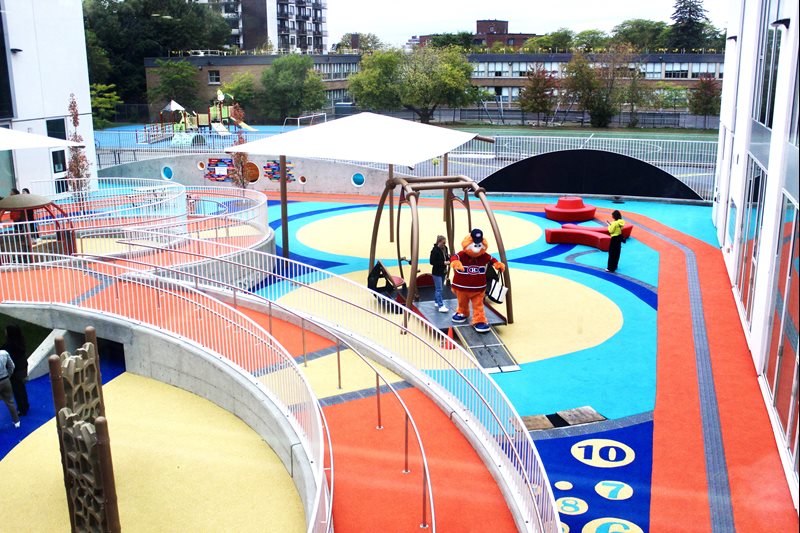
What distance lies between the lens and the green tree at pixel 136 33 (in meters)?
65.9

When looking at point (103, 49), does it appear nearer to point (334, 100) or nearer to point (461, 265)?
point (334, 100)

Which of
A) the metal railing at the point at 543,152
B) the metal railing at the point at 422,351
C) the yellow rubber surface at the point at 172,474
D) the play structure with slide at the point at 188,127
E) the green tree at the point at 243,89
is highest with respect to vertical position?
the green tree at the point at 243,89

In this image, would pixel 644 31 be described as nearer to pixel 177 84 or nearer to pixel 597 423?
pixel 177 84

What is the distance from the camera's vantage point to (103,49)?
212 ft

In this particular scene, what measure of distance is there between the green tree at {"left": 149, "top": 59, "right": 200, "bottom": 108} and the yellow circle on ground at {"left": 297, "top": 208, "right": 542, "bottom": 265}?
131 ft

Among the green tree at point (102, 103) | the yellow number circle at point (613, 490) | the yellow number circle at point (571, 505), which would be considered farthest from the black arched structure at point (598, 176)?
the green tree at point (102, 103)

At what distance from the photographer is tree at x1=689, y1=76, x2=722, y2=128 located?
50141 mm

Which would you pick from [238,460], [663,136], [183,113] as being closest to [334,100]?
[183,113]

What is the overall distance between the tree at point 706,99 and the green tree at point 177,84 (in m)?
37.8

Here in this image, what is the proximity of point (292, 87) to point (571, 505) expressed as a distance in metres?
51.8

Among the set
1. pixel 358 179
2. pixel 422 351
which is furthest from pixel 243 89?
pixel 422 351

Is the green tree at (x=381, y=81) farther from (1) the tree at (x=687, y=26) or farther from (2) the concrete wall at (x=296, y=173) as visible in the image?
(1) the tree at (x=687, y=26)

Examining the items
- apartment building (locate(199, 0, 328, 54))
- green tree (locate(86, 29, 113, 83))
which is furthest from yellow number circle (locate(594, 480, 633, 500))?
apartment building (locate(199, 0, 328, 54))

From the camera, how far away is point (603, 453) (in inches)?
408
